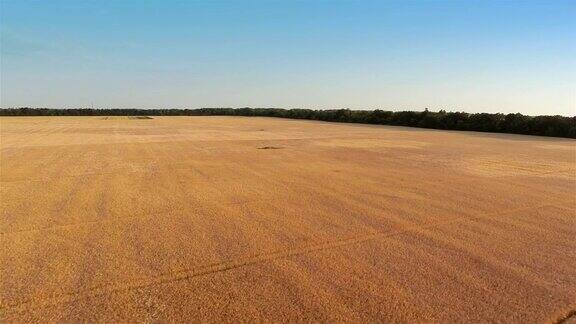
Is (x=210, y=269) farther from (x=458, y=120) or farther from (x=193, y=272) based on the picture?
(x=458, y=120)

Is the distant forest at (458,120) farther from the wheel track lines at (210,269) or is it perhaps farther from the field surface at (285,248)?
the wheel track lines at (210,269)

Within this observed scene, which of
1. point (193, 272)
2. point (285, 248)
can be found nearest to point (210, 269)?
point (193, 272)

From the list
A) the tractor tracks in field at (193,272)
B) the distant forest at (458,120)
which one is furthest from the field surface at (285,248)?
the distant forest at (458,120)

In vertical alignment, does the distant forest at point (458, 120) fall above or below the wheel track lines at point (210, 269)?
above

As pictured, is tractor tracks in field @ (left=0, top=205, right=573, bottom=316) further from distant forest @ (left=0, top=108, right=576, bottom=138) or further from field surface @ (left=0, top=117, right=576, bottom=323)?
distant forest @ (left=0, top=108, right=576, bottom=138)

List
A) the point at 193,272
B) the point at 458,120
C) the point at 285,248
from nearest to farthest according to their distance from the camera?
the point at 193,272 < the point at 285,248 < the point at 458,120

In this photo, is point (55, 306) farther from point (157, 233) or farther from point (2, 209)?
point (2, 209)

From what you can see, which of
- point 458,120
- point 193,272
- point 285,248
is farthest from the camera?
point 458,120
